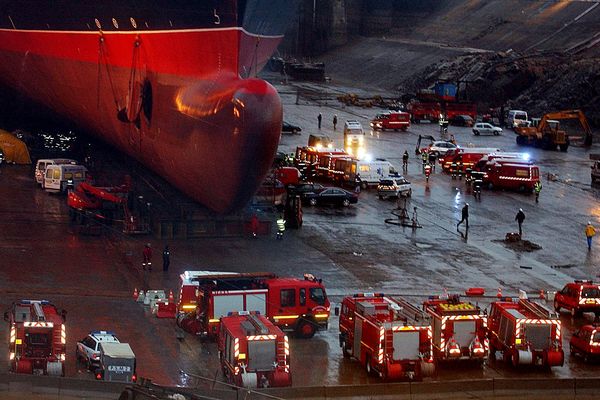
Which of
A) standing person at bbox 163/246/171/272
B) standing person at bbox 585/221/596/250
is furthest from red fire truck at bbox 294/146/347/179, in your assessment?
standing person at bbox 163/246/171/272

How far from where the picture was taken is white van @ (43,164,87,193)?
46031mm

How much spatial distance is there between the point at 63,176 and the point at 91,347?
21.6 m

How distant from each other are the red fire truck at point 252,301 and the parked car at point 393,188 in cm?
2042

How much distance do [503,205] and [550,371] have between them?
22556 millimetres

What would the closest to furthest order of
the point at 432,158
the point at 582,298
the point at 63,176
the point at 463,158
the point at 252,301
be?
the point at 252,301 → the point at 582,298 → the point at 63,176 → the point at 463,158 → the point at 432,158

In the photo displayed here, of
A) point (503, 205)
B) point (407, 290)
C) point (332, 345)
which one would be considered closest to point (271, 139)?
point (407, 290)

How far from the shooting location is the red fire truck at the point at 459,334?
26469 millimetres

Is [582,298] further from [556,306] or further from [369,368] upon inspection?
[369,368]

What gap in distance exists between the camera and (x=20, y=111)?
56.5m

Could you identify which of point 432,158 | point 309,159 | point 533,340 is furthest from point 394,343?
point 432,158

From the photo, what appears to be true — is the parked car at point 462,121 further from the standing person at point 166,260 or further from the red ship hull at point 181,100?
the standing person at point 166,260

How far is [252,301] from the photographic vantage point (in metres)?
27.8

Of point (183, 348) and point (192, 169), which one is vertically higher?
point (192, 169)

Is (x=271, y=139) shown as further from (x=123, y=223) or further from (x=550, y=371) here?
(x=550, y=371)
